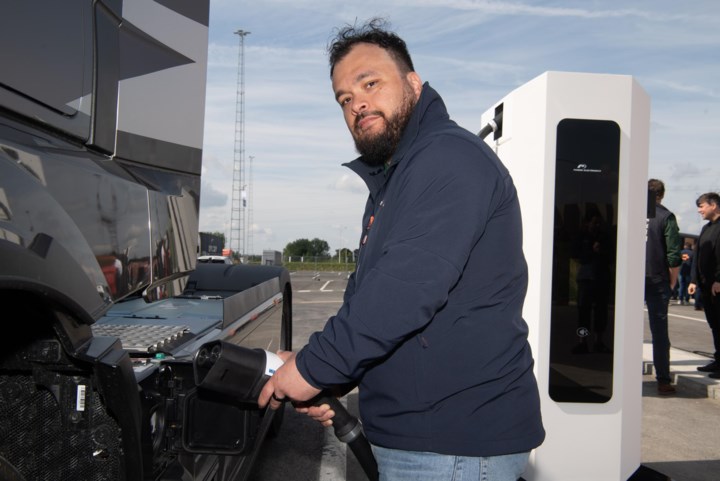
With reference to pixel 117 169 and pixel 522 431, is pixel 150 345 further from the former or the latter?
pixel 522 431

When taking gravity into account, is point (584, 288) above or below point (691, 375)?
above

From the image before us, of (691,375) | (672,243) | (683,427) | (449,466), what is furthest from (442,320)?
(691,375)

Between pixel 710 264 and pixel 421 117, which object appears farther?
pixel 710 264

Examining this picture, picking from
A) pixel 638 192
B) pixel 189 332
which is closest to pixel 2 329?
pixel 189 332

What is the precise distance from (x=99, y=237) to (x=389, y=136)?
2.80 ft

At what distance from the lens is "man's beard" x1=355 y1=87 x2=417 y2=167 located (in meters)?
1.94

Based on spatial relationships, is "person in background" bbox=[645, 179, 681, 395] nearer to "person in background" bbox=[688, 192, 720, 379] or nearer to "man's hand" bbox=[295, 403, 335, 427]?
"person in background" bbox=[688, 192, 720, 379]

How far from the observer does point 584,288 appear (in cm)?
348

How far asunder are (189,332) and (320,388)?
0.98 meters

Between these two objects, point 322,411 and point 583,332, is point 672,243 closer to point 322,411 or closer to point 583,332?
point 583,332

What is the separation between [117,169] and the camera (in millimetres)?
1800

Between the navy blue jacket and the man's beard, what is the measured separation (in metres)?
0.16

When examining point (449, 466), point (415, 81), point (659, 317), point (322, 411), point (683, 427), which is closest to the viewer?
point (449, 466)

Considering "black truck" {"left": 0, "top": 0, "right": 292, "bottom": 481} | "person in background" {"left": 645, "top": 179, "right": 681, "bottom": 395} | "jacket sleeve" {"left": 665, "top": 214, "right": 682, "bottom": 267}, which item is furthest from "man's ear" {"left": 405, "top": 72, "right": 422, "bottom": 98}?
"jacket sleeve" {"left": 665, "top": 214, "right": 682, "bottom": 267}
